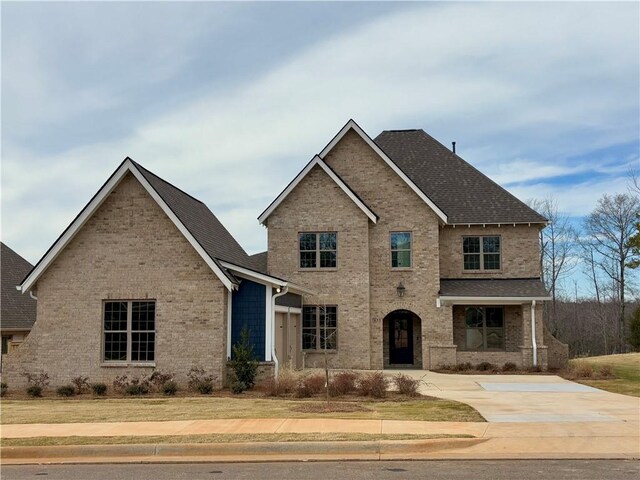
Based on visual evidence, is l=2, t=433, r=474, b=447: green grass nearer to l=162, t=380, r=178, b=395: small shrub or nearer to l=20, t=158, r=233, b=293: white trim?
l=162, t=380, r=178, b=395: small shrub

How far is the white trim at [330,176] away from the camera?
28.2 meters

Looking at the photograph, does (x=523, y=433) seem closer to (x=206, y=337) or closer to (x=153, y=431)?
(x=153, y=431)

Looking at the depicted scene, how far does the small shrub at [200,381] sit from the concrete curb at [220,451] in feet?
26.0

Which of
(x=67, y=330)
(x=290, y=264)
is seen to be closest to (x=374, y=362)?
(x=290, y=264)

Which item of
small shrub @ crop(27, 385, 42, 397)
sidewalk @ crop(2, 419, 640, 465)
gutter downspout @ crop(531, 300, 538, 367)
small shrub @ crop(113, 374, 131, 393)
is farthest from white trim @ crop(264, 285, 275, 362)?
gutter downspout @ crop(531, 300, 538, 367)

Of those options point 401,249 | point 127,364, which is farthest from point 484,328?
point 127,364

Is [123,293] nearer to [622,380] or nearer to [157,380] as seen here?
[157,380]

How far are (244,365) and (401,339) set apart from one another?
11.7m

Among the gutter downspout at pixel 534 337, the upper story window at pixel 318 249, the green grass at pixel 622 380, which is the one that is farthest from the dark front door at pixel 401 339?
the green grass at pixel 622 380

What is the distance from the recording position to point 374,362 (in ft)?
94.4

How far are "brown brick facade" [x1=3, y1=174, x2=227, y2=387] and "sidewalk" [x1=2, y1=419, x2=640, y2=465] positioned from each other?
7.67 metres

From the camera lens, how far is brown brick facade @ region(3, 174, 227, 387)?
20781 mm

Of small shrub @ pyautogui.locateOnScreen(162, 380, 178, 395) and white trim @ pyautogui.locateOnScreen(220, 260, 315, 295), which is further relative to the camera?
white trim @ pyautogui.locateOnScreen(220, 260, 315, 295)

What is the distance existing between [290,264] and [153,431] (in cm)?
1662
